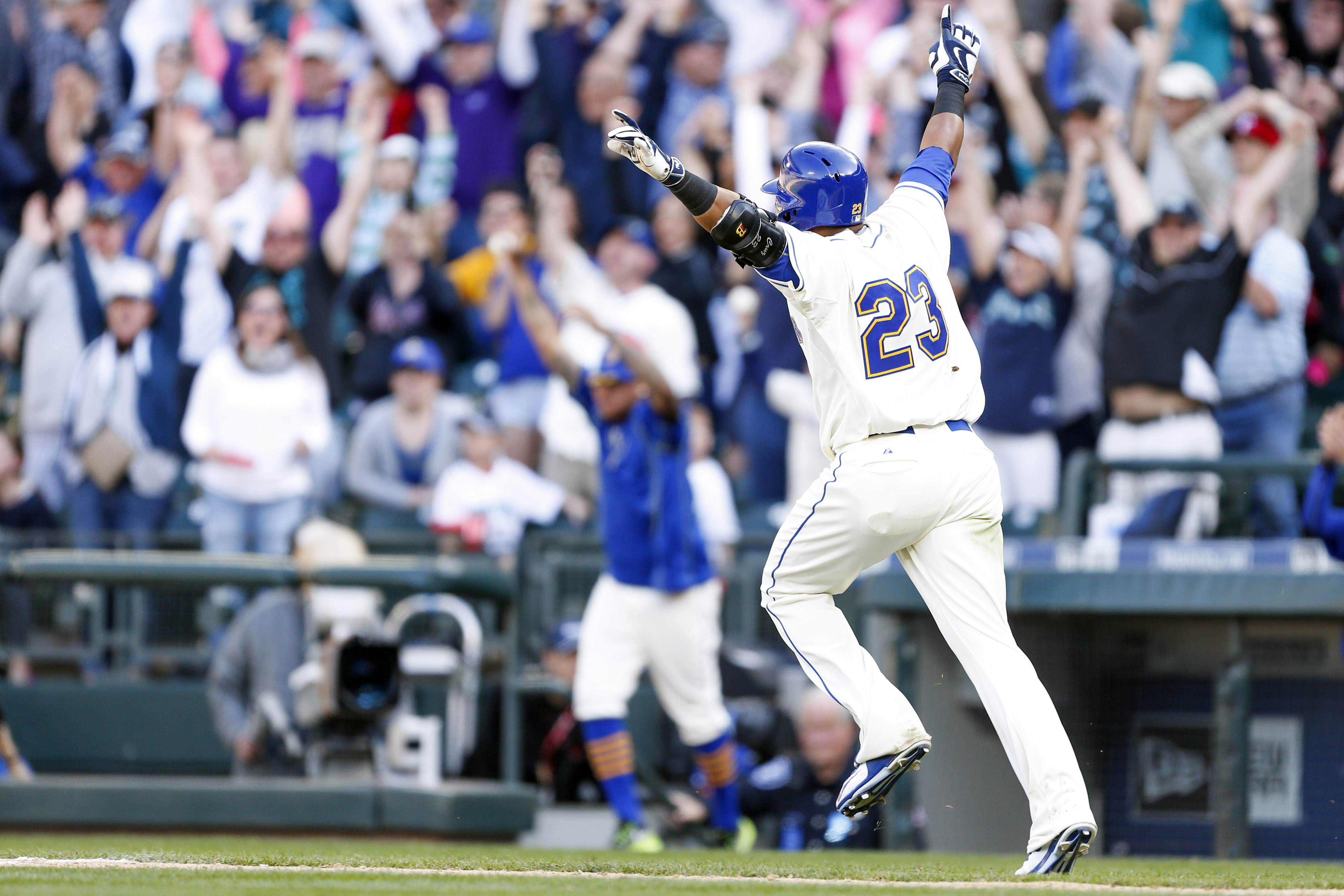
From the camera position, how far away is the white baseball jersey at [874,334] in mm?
4922

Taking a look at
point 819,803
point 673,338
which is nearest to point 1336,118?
point 673,338

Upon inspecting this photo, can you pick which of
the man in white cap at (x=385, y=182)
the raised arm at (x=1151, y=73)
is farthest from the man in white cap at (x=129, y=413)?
the raised arm at (x=1151, y=73)

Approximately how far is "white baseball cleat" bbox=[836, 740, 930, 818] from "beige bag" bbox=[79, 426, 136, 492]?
6284mm

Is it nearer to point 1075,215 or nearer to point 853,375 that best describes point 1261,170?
point 1075,215

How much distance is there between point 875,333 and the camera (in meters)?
4.95

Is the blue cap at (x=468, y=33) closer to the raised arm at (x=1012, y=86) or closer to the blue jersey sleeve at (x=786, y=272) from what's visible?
the raised arm at (x=1012, y=86)

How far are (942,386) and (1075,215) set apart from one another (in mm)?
4894

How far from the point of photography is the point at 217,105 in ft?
39.1

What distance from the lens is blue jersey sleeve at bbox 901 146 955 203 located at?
17.6 feet

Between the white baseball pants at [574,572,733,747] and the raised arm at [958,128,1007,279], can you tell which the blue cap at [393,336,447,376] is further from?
the raised arm at [958,128,1007,279]

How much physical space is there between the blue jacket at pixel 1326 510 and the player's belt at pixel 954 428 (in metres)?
2.39

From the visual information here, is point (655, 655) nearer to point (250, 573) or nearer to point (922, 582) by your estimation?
point (250, 573)

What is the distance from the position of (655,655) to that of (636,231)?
318 cm

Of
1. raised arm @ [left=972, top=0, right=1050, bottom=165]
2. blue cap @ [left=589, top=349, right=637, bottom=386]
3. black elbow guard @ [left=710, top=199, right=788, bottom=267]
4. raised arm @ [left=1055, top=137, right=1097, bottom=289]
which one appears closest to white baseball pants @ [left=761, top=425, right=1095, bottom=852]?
black elbow guard @ [left=710, top=199, right=788, bottom=267]
